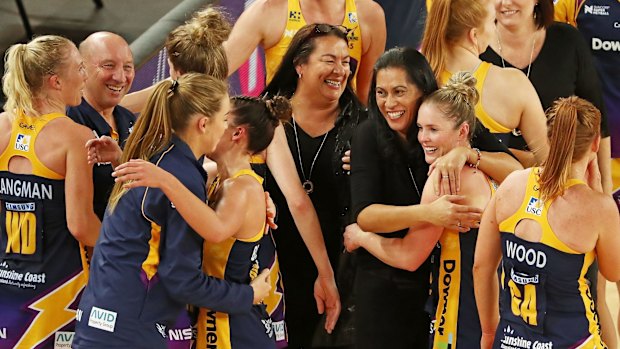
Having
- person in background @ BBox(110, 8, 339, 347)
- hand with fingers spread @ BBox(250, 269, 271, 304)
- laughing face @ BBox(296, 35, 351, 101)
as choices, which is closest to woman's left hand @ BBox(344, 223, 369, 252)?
person in background @ BBox(110, 8, 339, 347)

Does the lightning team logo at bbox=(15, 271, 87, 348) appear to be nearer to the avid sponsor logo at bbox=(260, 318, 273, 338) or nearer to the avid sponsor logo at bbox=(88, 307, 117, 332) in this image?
the avid sponsor logo at bbox=(88, 307, 117, 332)

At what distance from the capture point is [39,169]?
12.8ft

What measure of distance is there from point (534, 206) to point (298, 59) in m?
1.38

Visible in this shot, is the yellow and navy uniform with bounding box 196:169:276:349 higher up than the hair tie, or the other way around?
the hair tie

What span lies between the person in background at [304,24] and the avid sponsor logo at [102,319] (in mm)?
1747

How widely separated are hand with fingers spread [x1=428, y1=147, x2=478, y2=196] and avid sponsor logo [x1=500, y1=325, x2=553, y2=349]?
1.68 ft

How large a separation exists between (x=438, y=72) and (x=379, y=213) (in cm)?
72

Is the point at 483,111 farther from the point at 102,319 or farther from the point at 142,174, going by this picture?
the point at 102,319

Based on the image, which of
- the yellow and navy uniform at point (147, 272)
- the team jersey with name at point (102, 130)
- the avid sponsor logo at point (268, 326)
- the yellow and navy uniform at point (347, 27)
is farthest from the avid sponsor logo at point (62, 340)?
the yellow and navy uniform at point (347, 27)

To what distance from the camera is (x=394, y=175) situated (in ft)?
12.8

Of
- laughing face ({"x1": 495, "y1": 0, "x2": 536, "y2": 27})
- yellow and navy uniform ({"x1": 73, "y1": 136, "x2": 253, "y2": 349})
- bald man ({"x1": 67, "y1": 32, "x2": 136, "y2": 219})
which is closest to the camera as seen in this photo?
yellow and navy uniform ({"x1": 73, "y1": 136, "x2": 253, "y2": 349})

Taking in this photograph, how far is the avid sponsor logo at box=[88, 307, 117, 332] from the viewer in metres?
3.42

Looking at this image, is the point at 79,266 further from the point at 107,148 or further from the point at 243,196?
the point at 243,196

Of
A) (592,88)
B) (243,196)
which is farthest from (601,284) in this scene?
(243,196)
